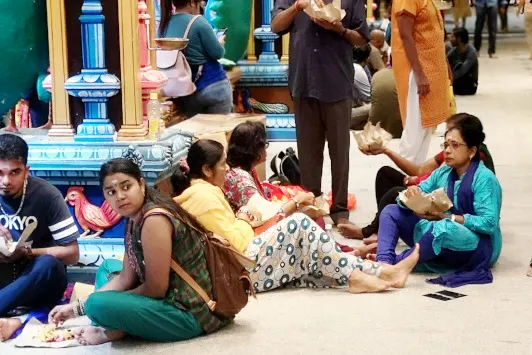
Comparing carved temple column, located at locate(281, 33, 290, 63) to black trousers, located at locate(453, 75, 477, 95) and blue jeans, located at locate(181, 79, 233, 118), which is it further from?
black trousers, located at locate(453, 75, 477, 95)

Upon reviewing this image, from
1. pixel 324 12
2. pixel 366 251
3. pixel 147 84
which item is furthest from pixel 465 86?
pixel 147 84

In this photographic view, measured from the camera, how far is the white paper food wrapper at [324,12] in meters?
5.98

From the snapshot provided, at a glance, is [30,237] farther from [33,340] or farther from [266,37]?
[266,37]

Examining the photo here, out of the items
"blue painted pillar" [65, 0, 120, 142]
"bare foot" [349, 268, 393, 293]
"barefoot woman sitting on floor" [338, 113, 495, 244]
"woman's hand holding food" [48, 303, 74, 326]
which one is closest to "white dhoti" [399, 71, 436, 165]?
"barefoot woman sitting on floor" [338, 113, 495, 244]

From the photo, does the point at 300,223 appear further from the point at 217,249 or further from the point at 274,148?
the point at 274,148

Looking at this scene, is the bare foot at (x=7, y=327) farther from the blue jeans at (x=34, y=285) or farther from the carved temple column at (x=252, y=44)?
the carved temple column at (x=252, y=44)

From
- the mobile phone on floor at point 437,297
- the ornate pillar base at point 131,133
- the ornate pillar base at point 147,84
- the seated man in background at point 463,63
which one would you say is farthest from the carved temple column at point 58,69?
the seated man in background at point 463,63

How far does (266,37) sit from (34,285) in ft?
18.9

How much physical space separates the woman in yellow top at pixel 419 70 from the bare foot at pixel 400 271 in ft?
6.90

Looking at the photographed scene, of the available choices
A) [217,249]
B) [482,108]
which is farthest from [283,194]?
[482,108]

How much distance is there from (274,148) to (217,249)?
4933mm

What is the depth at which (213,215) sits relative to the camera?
15.1 ft

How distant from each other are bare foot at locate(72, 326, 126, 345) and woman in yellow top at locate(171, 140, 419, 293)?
64 centimetres

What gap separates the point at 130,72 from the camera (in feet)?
17.1
